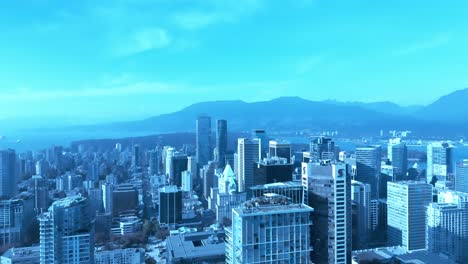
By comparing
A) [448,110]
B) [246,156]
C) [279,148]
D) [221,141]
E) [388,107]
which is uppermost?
[388,107]

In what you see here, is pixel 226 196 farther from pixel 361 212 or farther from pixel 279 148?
pixel 361 212

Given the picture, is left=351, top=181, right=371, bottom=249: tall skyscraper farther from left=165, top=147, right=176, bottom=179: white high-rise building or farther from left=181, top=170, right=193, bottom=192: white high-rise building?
left=165, top=147, right=176, bottom=179: white high-rise building

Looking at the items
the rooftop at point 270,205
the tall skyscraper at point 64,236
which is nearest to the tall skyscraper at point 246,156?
the tall skyscraper at point 64,236

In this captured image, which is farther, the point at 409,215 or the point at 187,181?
the point at 187,181

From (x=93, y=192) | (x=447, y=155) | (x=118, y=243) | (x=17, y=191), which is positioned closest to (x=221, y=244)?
(x=118, y=243)

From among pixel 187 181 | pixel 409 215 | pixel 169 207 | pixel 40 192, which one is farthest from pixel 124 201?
pixel 409 215

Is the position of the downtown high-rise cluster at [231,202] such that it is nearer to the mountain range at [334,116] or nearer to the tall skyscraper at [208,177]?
the tall skyscraper at [208,177]

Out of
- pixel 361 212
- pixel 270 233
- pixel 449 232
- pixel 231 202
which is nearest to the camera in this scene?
pixel 270 233

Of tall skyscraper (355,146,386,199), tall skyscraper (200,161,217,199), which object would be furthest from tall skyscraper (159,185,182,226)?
tall skyscraper (355,146,386,199)
